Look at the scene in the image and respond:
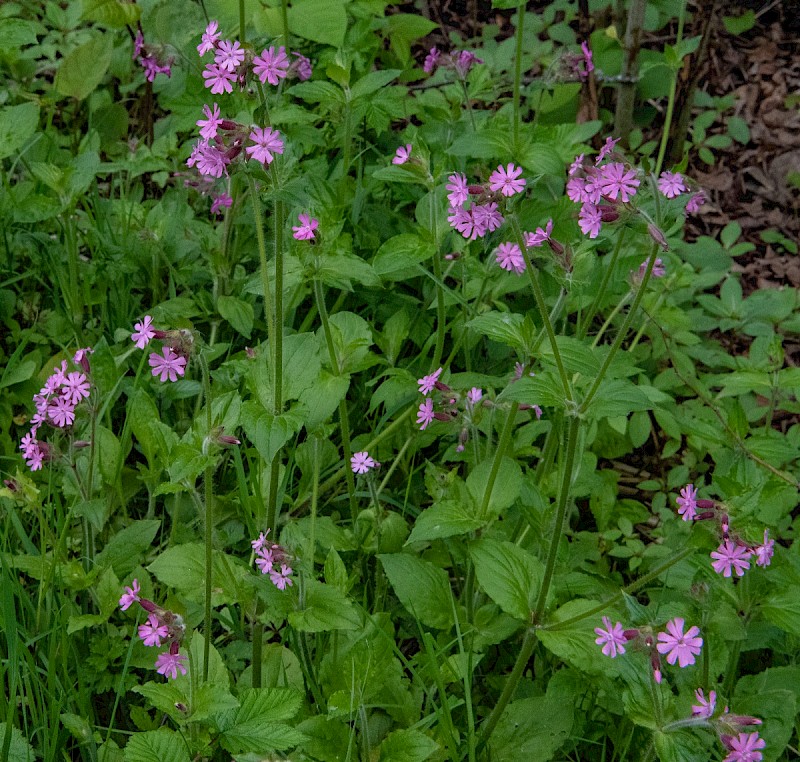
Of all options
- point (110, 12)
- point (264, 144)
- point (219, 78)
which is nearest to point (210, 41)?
point (219, 78)

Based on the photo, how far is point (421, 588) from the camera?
2193mm

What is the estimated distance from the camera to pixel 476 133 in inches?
113

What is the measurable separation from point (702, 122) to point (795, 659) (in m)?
2.77

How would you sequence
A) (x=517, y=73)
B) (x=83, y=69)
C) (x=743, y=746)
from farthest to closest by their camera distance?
(x=83, y=69) → (x=517, y=73) → (x=743, y=746)

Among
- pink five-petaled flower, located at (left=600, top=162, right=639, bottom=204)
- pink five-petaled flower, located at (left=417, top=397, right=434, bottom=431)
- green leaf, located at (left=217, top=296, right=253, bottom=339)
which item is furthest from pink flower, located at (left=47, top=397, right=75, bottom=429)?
pink five-petaled flower, located at (left=600, top=162, right=639, bottom=204)

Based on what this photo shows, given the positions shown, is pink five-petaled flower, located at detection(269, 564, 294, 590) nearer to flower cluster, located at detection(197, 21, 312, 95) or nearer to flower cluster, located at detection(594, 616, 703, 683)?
flower cluster, located at detection(594, 616, 703, 683)

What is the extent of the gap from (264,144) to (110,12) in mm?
1941

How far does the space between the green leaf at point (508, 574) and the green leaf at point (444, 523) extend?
50mm

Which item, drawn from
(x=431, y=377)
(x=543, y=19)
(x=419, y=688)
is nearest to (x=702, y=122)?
(x=543, y=19)

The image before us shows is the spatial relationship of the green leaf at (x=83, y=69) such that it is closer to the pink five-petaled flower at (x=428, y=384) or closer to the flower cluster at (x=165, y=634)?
the pink five-petaled flower at (x=428, y=384)

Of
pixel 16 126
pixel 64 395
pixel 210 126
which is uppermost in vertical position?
pixel 16 126

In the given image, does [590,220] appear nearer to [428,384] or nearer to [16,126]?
[428,384]

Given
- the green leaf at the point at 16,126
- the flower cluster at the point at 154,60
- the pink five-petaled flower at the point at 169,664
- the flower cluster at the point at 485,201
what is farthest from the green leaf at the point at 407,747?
the flower cluster at the point at 154,60

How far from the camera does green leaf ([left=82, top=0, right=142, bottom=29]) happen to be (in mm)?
3266
